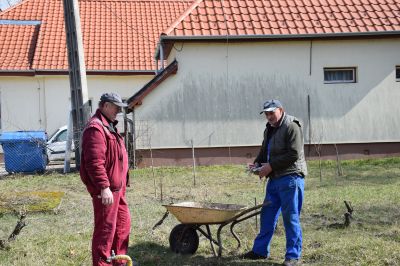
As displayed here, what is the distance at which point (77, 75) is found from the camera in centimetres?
1331

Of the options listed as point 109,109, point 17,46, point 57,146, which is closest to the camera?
point 109,109

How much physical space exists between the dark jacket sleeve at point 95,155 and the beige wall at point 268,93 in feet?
33.5

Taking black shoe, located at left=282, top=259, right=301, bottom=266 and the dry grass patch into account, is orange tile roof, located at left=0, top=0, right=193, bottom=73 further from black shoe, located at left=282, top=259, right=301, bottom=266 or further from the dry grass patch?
black shoe, located at left=282, top=259, right=301, bottom=266

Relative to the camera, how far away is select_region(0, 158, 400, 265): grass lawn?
6367 mm

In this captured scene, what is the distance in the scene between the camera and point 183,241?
652 centimetres

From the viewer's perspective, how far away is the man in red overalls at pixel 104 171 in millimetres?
5215

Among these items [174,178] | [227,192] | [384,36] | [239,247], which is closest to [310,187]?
[227,192]

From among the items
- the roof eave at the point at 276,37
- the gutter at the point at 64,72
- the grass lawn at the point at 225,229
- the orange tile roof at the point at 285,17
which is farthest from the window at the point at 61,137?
the orange tile roof at the point at 285,17

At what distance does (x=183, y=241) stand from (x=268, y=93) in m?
10.1

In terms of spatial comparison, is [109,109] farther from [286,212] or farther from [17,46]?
[17,46]

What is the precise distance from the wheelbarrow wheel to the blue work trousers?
0.75 metres

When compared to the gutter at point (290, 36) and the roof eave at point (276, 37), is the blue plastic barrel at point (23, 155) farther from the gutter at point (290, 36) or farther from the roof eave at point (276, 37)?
the gutter at point (290, 36)

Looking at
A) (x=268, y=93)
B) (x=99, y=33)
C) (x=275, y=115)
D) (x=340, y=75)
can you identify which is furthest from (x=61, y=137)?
(x=275, y=115)

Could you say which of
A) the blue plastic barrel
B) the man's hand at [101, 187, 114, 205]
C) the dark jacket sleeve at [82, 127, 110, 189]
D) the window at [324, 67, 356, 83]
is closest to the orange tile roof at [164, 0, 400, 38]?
the window at [324, 67, 356, 83]
